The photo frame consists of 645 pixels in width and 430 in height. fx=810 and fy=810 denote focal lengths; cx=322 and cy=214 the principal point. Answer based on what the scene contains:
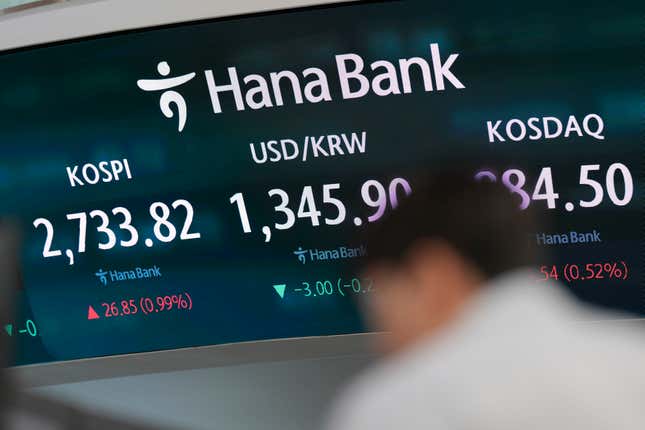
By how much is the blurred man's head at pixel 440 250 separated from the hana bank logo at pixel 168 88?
7.29ft

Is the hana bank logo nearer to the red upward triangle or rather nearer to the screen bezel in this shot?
the screen bezel

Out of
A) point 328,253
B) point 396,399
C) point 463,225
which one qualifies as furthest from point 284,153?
point 396,399

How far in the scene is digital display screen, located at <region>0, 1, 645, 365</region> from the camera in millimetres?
3547

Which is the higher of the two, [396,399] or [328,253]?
[328,253]

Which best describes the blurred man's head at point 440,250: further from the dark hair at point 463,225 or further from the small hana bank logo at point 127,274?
the small hana bank logo at point 127,274

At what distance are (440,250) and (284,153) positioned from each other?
2269mm

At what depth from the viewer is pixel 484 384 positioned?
4.44 ft

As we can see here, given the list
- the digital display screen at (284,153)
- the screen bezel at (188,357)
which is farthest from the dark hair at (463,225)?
the screen bezel at (188,357)

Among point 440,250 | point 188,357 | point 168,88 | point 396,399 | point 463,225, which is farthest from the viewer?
point 188,357

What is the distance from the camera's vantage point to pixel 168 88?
12.3ft

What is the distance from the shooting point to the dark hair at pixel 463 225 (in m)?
1.58

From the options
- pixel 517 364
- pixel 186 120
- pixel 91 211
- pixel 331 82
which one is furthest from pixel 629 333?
pixel 91 211

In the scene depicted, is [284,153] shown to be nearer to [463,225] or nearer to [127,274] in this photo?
[127,274]

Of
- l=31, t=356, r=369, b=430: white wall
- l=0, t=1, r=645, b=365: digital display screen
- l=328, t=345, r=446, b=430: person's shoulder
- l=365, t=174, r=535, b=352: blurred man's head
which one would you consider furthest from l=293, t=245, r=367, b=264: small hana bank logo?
l=328, t=345, r=446, b=430: person's shoulder
